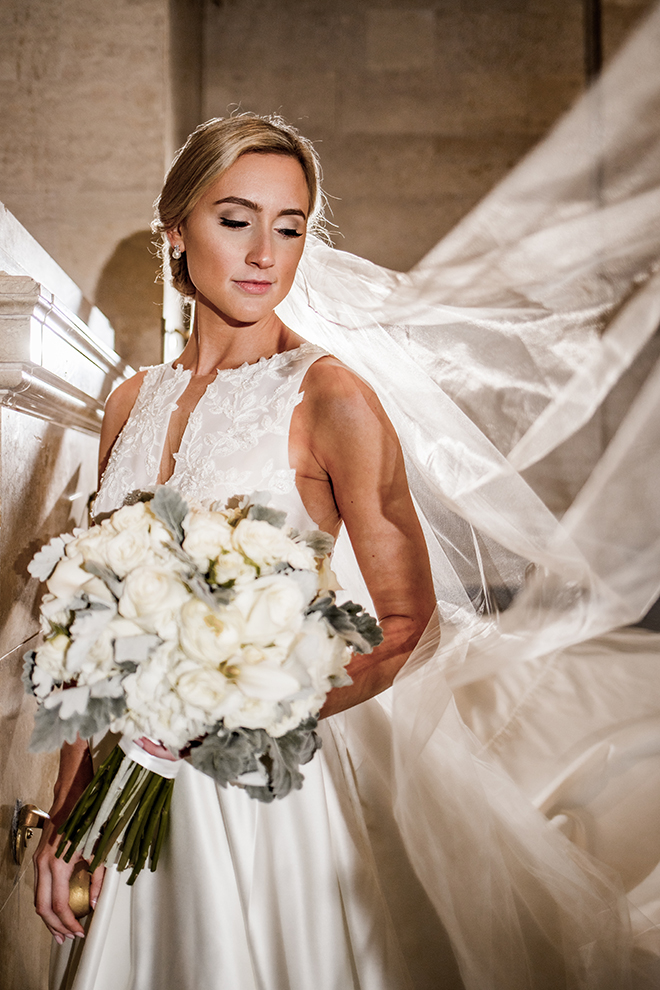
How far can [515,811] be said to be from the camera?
1128mm

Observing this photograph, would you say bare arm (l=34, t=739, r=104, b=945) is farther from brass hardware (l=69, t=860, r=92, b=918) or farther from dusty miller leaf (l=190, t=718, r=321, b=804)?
dusty miller leaf (l=190, t=718, r=321, b=804)

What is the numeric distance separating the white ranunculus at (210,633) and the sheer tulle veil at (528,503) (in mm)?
403

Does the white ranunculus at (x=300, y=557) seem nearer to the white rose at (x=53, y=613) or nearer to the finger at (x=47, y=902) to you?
the white rose at (x=53, y=613)

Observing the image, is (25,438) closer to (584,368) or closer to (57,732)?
(57,732)

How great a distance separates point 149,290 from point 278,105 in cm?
196

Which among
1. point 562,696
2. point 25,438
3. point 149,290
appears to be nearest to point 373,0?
point 149,290

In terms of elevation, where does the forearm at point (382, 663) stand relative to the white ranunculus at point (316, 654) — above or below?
below

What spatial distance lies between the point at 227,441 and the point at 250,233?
1.33 ft

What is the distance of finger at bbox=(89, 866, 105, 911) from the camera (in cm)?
113

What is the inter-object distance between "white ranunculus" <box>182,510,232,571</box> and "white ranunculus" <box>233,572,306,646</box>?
0.18 ft

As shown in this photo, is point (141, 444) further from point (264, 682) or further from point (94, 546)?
point (264, 682)

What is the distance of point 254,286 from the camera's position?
4.46 feet

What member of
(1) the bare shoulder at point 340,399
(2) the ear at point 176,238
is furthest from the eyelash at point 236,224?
(1) the bare shoulder at point 340,399

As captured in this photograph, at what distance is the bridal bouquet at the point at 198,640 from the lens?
0.80 metres
